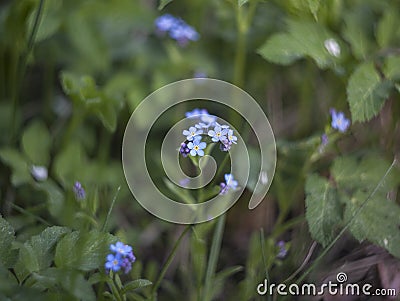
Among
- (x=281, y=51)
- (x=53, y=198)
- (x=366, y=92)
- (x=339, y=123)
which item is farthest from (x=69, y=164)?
(x=366, y=92)

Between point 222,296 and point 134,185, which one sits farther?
point 134,185

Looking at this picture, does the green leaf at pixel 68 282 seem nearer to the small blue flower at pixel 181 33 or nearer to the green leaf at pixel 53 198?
the green leaf at pixel 53 198

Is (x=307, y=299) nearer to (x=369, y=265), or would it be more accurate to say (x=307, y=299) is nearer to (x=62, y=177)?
(x=369, y=265)

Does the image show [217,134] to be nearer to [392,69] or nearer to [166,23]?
Answer: [392,69]

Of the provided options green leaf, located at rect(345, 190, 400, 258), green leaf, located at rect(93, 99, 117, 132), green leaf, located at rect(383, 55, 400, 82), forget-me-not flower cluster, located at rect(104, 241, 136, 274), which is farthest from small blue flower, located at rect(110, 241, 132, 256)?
green leaf, located at rect(383, 55, 400, 82)

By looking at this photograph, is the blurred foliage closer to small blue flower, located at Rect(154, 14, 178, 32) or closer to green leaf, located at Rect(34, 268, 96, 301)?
green leaf, located at Rect(34, 268, 96, 301)

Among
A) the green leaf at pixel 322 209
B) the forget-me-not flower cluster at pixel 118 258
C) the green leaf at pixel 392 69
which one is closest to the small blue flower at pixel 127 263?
the forget-me-not flower cluster at pixel 118 258

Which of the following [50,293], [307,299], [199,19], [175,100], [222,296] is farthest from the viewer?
[199,19]

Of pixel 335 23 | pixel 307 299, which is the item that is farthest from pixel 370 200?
pixel 335 23
